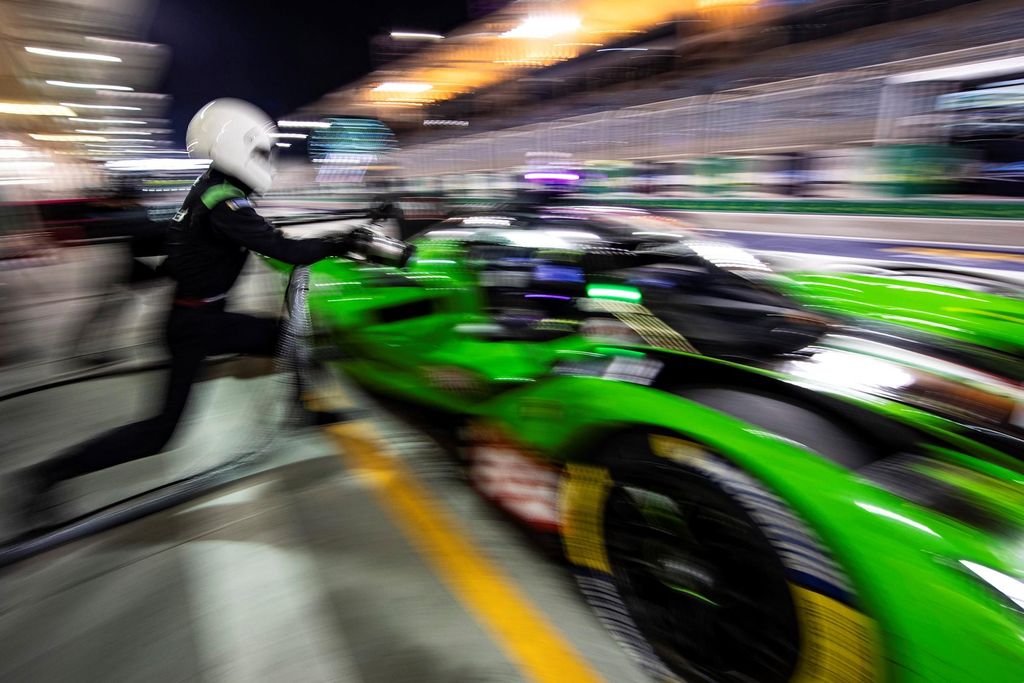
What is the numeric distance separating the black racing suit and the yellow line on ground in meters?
0.82

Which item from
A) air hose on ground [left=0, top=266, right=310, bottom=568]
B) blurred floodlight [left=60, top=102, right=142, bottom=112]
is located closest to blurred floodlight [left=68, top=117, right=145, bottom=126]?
blurred floodlight [left=60, top=102, right=142, bottom=112]

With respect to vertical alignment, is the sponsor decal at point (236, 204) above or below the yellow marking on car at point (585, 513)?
above

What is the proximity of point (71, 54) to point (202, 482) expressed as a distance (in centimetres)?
2922

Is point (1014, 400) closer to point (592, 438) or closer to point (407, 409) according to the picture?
point (592, 438)

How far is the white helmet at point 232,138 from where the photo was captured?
222 centimetres

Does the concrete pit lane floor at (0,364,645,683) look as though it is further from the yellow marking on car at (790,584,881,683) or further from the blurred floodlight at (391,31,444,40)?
the blurred floodlight at (391,31,444,40)

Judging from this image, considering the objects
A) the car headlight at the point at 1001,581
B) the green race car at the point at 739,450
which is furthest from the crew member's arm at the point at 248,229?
the car headlight at the point at 1001,581

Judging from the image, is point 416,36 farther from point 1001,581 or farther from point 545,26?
point 1001,581

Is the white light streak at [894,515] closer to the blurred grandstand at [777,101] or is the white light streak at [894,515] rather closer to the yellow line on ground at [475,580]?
the yellow line on ground at [475,580]

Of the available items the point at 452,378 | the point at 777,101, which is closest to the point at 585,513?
the point at 452,378

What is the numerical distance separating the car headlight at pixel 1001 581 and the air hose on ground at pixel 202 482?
99.5 inches

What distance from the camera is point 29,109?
31.4m

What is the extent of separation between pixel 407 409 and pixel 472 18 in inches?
1892

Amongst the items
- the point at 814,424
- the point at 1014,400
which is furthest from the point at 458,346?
the point at 1014,400
